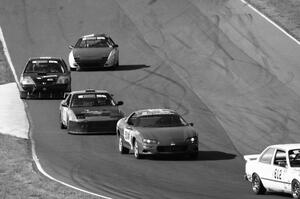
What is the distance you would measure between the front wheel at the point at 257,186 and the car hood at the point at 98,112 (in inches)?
395

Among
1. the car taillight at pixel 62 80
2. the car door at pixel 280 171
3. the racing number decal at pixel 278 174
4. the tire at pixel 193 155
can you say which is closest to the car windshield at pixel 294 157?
the car door at pixel 280 171

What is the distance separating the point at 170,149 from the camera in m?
25.2

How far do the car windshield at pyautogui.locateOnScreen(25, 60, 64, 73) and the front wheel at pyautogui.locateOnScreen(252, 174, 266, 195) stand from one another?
17587 mm

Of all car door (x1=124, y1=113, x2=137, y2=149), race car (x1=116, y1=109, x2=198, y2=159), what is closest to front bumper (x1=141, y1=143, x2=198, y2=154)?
race car (x1=116, y1=109, x2=198, y2=159)

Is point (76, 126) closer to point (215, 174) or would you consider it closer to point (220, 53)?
point (215, 174)

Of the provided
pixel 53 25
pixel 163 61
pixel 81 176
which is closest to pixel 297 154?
pixel 81 176

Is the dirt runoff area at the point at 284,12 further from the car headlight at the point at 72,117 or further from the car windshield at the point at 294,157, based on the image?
the car windshield at the point at 294,157

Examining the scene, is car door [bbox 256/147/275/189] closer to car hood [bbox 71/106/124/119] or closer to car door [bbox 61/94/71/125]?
car hood [bbox 71/106/124/119]

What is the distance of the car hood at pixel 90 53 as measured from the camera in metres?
40.9

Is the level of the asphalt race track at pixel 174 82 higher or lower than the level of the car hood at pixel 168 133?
lower

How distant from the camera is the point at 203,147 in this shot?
90.0ft

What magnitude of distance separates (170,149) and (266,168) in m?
5.50

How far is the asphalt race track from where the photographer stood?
2284cm

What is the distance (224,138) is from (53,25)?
22513mm
